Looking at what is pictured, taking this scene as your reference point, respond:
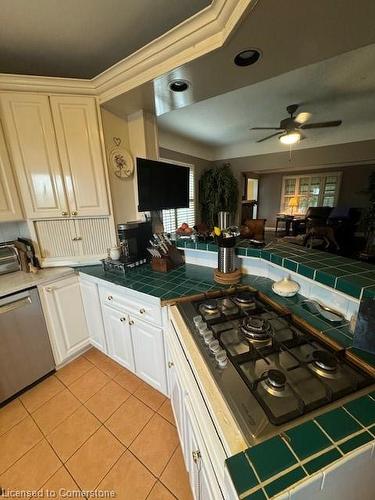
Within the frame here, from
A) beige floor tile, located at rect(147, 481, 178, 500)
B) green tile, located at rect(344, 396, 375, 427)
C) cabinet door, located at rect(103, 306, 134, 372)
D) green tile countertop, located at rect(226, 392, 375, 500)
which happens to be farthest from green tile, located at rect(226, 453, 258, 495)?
cabinet door, located at rect(103, 306, 134, 372)

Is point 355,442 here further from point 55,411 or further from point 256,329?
point 55,411

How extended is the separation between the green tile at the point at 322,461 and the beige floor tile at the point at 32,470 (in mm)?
1436


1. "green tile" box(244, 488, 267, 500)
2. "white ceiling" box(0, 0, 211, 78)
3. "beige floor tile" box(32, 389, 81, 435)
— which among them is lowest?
"beige floor tile" box(32, 389, 81, 435)

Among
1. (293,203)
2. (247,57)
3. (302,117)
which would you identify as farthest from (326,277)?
(293,203)

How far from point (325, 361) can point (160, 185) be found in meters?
1.69

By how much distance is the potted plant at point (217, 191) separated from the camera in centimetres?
453

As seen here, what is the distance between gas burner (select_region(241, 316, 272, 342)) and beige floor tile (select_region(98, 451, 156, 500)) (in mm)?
1004

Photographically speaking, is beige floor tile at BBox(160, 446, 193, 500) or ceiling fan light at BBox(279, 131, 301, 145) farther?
ceiling fan light at BBox(279, 131, 301, 145)

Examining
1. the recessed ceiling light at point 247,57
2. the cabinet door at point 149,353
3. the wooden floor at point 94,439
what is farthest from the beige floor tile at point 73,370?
the recessed ceiling light at point 247,57

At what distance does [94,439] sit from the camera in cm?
128

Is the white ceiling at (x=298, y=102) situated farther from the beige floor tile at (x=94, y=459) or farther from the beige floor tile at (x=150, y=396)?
the beige floor tile at (x=94, y=459)

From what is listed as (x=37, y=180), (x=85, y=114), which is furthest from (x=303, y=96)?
(x=37, y=180)

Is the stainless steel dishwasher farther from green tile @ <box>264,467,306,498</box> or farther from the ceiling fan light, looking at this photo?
the ceiling fan light

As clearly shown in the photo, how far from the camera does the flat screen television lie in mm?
1740
